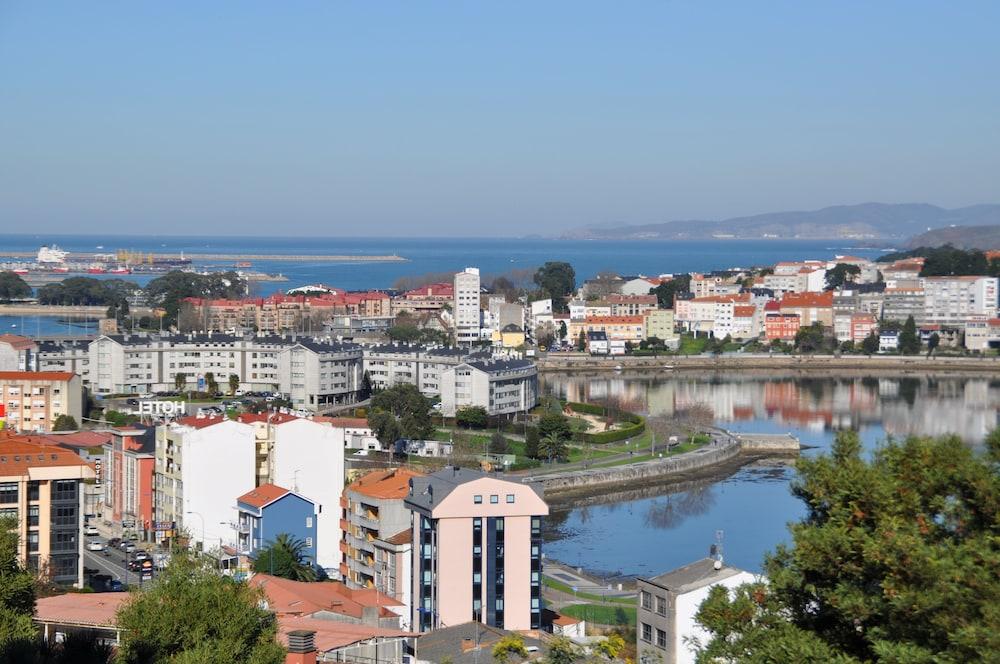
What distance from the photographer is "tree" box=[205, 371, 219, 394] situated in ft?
55.1

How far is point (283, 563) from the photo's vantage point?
23.3 feet

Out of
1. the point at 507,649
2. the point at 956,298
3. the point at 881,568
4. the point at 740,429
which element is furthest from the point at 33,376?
the point at 956,298

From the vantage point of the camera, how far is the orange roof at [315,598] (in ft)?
19.0

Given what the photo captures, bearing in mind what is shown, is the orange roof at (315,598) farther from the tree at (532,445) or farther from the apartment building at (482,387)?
the apartment building at (482,387)

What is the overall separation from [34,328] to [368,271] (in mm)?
28780

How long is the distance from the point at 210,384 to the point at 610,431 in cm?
518

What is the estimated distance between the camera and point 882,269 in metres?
31.6

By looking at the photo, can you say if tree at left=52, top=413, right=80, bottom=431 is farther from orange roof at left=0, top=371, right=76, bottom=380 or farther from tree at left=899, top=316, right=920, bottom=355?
tree at left=899, top=316, right=920, bottom=355

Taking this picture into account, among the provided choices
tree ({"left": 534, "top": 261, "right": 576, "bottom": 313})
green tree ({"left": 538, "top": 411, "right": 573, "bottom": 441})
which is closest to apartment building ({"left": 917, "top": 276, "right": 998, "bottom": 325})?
tree ({"left": 534, "top": 261, "right": 576, "bottom": 313})

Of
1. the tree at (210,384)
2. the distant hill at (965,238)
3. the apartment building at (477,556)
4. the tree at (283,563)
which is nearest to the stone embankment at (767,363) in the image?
the tree at (210,384)

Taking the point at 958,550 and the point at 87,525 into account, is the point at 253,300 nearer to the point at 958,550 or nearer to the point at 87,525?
the point at 87,525

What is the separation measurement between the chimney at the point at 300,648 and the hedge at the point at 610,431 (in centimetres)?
921

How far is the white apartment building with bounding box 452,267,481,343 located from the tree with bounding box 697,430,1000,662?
65.4ft

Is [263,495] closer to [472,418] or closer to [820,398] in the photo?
[472,418]
